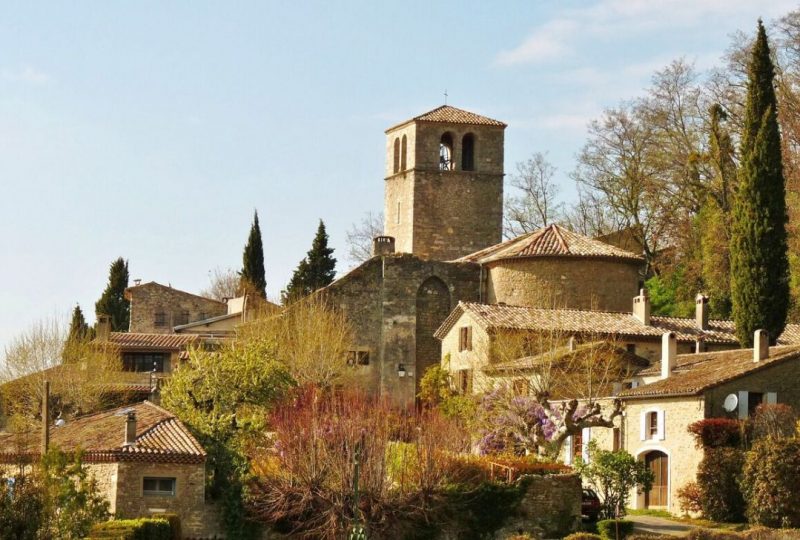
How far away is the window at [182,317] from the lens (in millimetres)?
82375

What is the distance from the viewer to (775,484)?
4019 cm

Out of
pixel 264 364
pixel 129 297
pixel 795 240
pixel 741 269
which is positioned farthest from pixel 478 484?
pixel 129 297

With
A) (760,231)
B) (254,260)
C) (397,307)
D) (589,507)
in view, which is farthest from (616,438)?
(254,260)

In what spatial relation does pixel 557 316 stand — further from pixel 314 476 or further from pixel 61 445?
pixel 61 445

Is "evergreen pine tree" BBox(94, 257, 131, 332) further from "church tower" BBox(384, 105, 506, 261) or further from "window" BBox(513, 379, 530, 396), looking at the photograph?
"window" BBox(513, 379, 530, 396)

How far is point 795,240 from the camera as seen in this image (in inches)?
2263

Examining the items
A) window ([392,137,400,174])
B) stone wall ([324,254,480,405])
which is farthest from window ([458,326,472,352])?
window ([392,137,400,174])

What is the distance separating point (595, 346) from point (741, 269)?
5.28 meters

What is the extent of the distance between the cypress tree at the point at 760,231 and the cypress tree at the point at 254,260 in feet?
121

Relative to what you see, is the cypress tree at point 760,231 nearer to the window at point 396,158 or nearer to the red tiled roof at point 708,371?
the red tiled roof at point 708,371

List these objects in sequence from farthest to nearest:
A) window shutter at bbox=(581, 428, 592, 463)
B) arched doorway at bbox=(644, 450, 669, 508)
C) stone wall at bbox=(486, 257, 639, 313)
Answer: stone wall at bbox=(486, 257, 639, 313), window shutter at bbox=(581, 428, 592, 463), arched doorway at bbox=(644, 450, 669, 508)

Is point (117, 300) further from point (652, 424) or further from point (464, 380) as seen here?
point (652, 424)

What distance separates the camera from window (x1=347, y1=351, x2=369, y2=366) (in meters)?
62.9

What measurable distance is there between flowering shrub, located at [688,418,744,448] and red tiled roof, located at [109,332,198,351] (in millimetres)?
28755
